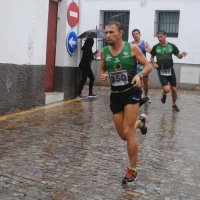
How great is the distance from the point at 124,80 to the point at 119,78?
6 cm

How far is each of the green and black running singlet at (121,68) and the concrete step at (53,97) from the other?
5.98 meters

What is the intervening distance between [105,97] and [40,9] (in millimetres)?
4424

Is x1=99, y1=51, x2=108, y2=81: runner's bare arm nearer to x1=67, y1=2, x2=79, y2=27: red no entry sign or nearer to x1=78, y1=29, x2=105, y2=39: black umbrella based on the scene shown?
x1=67, y1=2, x2=79, y2=27: red no entry sign

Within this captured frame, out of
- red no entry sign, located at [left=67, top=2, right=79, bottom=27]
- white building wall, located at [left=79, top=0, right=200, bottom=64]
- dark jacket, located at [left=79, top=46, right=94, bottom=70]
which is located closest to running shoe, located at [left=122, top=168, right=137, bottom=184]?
red no entry sign, located at [left=67, top=2, right=79, bottom=27]

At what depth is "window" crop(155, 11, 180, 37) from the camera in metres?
18.4

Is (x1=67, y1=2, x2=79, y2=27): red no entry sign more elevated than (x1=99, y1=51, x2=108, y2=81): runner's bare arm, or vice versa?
(x1=67, y1=2, x2=79, y2=27): red no entry sign

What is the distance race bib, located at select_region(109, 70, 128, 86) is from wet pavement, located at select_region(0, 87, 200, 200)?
113cm

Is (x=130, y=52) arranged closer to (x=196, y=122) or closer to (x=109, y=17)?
(x=196, y=122)

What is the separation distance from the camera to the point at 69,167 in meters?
5.61

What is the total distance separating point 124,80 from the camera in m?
5.29

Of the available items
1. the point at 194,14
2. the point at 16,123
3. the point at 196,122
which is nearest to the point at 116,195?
the point at 16,123

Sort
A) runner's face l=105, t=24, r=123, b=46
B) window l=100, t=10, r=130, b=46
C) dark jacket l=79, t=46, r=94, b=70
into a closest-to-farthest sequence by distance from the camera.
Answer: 1. runner's face l=105, t=24, r=123, b=46
2. dark jacket l=79, t=46, r=94, b=70
3. window l=100, t=10, r=130, b=46


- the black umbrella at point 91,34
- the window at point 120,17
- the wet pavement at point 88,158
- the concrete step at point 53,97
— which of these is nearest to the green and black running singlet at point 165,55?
the wet pavement at point 88,158

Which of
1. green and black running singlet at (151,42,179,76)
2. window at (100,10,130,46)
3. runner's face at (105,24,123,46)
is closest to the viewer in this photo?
runner's face at (105,24,123,46)
